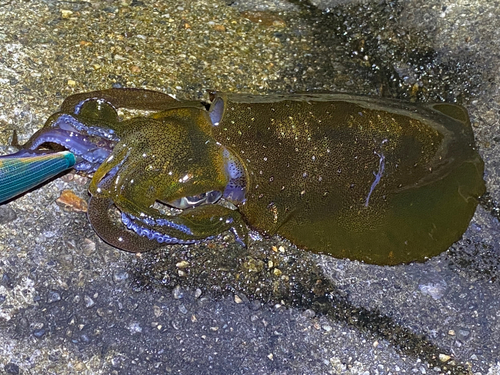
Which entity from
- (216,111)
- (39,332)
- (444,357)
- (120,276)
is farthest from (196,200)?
(444,357)

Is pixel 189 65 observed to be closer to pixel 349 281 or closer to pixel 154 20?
pixel 154 20

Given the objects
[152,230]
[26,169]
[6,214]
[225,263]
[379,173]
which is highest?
[26,169]

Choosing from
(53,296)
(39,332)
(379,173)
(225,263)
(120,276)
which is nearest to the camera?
(39,332)

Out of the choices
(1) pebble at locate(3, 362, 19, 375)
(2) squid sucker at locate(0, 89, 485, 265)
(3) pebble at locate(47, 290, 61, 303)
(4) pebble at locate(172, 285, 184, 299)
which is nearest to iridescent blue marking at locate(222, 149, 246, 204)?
(2) squid sucker at locate(0, 89, 485, 265)

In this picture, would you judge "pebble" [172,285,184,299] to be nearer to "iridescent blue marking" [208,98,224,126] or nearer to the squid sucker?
the squid sucker

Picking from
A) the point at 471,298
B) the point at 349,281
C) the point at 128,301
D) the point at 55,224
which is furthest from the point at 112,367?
the point at 471,298

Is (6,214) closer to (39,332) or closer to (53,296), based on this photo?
(53,296)

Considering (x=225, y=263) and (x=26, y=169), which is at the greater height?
(x=26, y=169)

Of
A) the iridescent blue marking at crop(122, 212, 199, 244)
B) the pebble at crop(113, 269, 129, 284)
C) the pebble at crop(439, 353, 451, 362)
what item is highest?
the iridescent blue marking at crop(122, 212, 199, 244)

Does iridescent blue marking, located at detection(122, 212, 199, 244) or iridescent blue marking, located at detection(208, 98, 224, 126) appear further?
iridescent blue marking, located at detection(208, 98, 224, 126)
